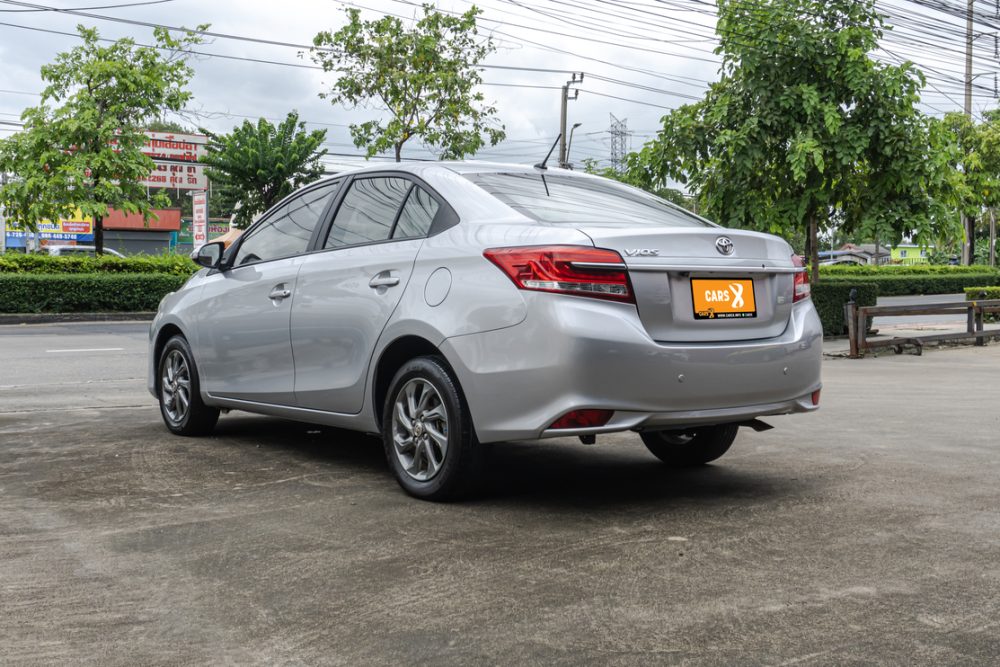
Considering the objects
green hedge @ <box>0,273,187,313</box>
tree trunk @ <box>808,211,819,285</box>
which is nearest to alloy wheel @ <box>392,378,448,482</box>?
tree trunk @ <box>808,211,819,285</box>

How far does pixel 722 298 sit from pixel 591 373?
80 cm

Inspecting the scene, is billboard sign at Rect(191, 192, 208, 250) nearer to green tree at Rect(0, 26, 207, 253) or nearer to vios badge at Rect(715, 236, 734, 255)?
green tree at Rect(0, 26, 207, 253)

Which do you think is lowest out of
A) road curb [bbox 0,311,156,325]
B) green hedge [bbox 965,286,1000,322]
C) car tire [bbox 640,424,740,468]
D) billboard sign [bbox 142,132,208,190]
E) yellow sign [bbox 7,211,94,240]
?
road curb [bbox 0,311,156,325]

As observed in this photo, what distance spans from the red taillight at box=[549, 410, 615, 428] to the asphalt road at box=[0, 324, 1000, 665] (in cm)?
44

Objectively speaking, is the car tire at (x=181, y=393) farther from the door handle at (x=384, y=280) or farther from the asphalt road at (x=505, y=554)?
the door handle at (x=384, y=280)

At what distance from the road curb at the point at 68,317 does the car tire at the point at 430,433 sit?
1864 cm

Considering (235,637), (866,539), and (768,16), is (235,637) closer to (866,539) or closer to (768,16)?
(866,539)

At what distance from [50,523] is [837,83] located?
48.4 feet

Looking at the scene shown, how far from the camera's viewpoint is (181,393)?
22.8ft

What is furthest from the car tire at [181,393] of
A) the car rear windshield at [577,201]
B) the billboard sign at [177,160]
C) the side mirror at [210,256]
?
the billboard sign at [177,160]

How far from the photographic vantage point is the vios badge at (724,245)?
4766 millimetres

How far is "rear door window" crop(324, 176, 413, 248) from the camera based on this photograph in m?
5.47

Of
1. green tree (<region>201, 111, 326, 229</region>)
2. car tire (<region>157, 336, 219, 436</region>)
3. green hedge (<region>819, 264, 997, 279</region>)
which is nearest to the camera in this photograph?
car tire (<region>157, 336, 219, 436</region>)

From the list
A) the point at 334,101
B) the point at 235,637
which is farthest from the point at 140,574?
the point at 334,101
